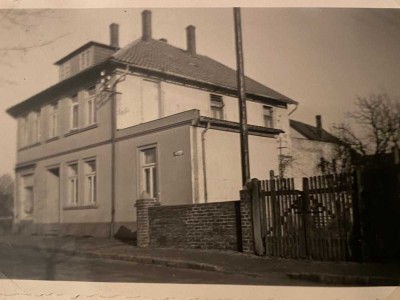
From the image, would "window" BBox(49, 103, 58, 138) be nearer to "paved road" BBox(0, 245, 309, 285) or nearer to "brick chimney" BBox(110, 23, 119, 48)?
"brick chimney" BBox(110, 23, 119, 48)

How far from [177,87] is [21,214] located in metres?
2.83

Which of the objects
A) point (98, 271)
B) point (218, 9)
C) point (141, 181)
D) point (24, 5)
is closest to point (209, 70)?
point (218, 9)

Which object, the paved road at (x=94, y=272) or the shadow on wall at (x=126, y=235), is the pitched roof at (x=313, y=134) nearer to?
the paved road at (x=94, y=272)

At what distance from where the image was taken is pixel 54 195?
592 cm

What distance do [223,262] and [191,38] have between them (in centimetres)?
292

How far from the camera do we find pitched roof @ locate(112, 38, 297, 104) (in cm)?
571

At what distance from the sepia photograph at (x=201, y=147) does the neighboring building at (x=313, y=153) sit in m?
0.03

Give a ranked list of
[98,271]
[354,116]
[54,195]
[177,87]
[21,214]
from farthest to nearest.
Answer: [177,87], [54,195], [21,214], [354,116], [98,271]

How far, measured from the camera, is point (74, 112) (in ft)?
20.2

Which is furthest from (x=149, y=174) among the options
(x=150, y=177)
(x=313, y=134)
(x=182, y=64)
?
(x=313, y=134)

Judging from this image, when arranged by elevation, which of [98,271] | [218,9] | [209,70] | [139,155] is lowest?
[98,271]

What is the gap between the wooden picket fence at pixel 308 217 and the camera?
187 inches

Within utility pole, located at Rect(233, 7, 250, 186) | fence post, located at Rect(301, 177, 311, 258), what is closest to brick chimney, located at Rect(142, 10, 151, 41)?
utility pole, located at Rect(233, 7, 250, 186)

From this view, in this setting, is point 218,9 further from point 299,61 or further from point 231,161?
point 231,161
